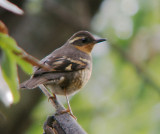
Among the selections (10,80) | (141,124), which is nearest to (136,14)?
(141,124)

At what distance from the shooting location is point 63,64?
14.0 feet

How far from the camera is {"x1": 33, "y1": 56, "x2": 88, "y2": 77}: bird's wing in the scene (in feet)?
13.1

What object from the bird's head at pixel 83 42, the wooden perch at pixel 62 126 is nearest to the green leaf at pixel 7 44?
the wooden perch at pixel 62 126

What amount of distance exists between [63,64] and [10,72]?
2.72 meters

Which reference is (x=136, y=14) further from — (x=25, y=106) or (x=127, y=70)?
(x=25, y=106)

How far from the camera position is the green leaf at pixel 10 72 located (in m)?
1.49

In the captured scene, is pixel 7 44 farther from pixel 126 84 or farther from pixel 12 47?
pixel 126 84

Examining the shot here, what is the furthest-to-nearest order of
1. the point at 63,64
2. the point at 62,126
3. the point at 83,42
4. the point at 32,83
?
1. the point at 83,42
2. the point at 63,64
3. the point at 32,83
4. the point at 62,126

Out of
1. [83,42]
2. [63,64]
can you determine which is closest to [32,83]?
[63,64]

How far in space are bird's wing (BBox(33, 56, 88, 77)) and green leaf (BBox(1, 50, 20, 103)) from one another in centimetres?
226

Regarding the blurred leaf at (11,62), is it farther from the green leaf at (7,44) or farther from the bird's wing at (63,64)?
the bird's wing at (63,64)

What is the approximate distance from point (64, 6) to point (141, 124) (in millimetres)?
2797

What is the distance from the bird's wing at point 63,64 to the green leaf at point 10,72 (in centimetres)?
226

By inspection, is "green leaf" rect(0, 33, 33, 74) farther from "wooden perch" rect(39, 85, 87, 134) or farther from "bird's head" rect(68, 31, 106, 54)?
"bird's head" rect(68, 31, 106, 54)
